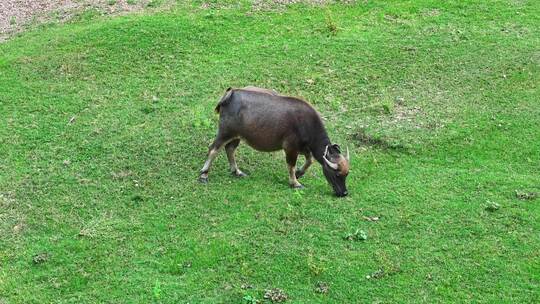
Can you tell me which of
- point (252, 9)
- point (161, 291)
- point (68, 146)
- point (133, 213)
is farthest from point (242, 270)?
point (252, 9)

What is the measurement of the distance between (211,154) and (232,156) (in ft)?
1.43

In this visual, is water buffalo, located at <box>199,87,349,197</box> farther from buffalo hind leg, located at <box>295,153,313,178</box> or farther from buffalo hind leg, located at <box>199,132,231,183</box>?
buffalo hind leg, located at <box>295,153,313,178</box>

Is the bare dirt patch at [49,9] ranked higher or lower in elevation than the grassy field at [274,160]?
higher

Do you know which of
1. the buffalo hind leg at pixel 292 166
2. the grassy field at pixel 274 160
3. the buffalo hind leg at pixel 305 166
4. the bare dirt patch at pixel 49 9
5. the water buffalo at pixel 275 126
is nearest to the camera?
the grassy field at pixel 274 160

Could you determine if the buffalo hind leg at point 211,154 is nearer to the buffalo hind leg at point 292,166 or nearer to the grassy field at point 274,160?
the grassy field at point 274,160

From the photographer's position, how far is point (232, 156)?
11883 mm

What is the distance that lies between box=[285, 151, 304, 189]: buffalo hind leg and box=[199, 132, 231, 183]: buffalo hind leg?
3.50ft

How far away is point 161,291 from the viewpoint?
8.90 meters

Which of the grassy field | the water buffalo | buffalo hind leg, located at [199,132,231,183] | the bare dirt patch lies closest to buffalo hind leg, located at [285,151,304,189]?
the water buffalo

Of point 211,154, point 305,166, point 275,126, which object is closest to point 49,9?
point 211,154

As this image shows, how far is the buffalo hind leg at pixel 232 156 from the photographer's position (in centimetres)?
1184

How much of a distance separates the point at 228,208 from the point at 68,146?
3593mm

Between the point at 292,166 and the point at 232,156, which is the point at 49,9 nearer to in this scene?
the point at 232,156

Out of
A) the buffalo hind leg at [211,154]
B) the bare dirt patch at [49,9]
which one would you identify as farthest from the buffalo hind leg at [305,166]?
the bare dirt patch at [49,9]
